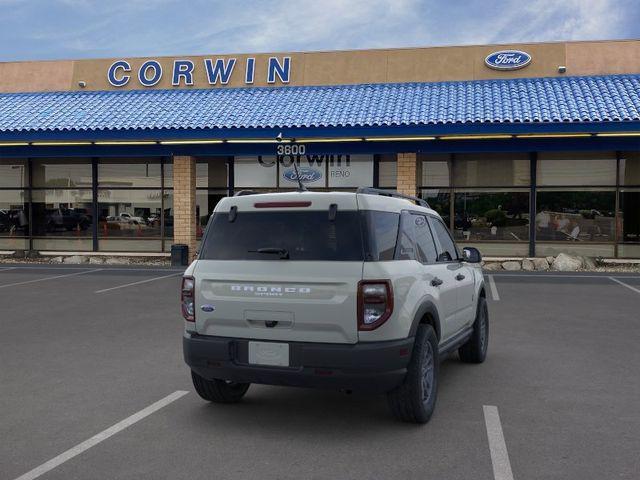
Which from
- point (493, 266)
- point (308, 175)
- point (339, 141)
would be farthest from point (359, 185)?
point (493, 266)

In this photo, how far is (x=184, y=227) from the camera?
20172mm

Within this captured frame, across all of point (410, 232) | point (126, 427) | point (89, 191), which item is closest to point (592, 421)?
point (410, 232)

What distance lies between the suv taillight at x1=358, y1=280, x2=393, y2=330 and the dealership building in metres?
13.3

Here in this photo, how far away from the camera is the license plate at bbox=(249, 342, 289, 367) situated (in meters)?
4.79

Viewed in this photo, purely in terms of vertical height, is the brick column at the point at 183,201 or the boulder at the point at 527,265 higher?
the brick column at the point at 183,201

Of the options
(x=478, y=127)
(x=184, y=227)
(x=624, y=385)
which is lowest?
(x=624, y=385)

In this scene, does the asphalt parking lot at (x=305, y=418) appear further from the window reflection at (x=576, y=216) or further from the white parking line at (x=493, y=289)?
the window reflection at (x=576, y=216)

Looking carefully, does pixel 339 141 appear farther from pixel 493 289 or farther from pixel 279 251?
pixel 279 251

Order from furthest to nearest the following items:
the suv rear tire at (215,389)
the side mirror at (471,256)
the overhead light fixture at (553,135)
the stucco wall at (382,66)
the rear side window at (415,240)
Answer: the stucco wall at (382,66) < the overhead light fixture at (553,135) < the side mirror at (471,256) < the suv rear tire at (215,389) < the rear side window at (415,240)

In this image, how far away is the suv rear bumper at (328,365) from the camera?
4.63 metres

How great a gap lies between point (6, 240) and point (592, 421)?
2224 centimetres

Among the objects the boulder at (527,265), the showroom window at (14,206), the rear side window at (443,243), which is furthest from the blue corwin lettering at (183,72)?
the rear side window at (443,243)

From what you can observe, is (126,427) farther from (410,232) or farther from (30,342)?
(30,342)

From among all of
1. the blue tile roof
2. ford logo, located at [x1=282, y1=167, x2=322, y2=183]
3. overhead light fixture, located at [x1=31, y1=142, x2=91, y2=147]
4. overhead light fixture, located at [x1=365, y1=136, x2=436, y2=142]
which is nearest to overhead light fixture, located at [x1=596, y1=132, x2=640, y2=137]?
the blue tile roof
